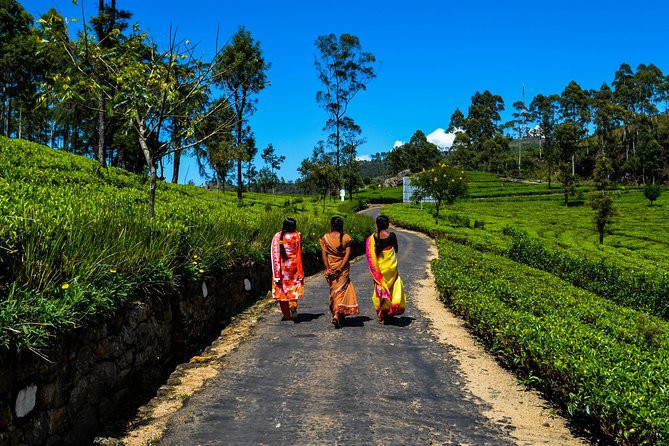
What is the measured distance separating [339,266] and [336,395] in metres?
3.01

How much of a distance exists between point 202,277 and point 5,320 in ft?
13.0

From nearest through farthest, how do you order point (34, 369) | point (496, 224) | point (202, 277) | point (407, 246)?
point (34, 369), point (202, 277), point (407, 246), point (496, 224)

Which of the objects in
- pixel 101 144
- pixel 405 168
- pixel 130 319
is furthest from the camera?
pixel 405 168

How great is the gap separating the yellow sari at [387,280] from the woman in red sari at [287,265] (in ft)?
3.95

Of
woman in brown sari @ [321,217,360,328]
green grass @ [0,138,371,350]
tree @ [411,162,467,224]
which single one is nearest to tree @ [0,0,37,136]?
tree @ [411,162,467,224]

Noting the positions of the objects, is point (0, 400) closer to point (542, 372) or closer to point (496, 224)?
point (542, 372)

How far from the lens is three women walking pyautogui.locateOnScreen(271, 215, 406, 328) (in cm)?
792

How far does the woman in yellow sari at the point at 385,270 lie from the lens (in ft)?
26.5

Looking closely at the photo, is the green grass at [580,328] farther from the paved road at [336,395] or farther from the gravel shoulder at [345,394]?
the paved road at [336,395]

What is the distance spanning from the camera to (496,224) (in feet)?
122

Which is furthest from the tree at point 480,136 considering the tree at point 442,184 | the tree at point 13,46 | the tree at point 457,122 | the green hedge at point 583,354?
the green hedge at point 583,354

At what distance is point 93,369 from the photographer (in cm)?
421

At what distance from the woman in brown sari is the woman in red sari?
0.52 m

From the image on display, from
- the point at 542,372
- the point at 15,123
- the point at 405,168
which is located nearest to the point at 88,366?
the point at 542,372
